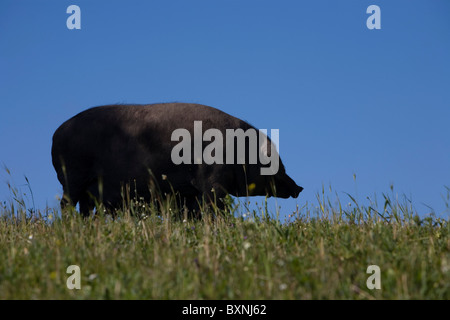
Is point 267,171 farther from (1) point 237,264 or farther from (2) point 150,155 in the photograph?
(1) point 237,264

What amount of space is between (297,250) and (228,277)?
1.14m

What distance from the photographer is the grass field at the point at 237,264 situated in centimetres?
334

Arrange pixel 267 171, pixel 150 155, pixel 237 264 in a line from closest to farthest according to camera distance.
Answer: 1. pixel 237 264
2. pixel 150 155
3. pixel 267 171

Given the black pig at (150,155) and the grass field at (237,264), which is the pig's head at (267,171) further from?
the grass field at (237,264)

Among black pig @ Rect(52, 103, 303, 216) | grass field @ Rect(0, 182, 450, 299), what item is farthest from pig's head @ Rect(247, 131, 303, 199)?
grass field @ Rect(0, 182, 450, 299)

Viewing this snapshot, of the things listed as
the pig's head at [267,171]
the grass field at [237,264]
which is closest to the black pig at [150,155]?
the pig's head at [267,171]

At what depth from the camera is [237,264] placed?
3840 mm

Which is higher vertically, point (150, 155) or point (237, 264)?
point (150, 155)

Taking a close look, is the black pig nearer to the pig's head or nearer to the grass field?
the pig's head

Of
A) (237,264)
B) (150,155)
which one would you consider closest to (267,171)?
(150,155)

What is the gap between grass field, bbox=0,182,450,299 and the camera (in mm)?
3342
